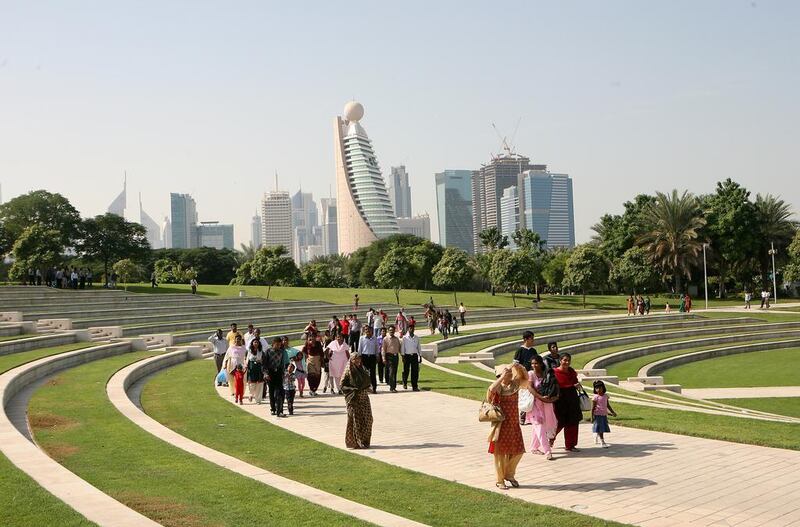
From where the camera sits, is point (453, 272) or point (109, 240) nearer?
point (453, 272)

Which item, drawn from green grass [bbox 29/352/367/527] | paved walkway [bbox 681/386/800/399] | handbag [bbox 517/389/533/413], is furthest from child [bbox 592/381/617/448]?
paved walkway [bbox 681/386/800/399]

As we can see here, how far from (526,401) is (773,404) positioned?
14973 mm

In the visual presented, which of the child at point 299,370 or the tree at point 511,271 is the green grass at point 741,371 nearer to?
the child at point 299,370

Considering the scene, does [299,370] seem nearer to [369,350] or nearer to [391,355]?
[369,350]

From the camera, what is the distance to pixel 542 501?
939 cm

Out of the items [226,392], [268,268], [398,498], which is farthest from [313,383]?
[268,268]

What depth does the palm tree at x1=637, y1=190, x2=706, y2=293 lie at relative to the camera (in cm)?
7331

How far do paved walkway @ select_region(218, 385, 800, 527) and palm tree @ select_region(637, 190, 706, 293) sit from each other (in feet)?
204

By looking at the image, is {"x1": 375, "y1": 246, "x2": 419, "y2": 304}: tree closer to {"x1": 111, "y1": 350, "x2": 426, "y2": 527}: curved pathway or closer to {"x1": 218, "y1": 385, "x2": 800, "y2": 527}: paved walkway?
{"x1": 111, "y1": 350, "x2": 426, "y2": 527}: curved pathway

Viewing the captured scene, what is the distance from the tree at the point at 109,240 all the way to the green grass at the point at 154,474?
54270 mm

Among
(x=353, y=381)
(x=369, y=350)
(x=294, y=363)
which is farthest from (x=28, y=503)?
(x=369, y=350)

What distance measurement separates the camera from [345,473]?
10.9 meters

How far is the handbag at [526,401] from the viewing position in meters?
12.0

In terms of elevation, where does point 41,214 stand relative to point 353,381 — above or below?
above
